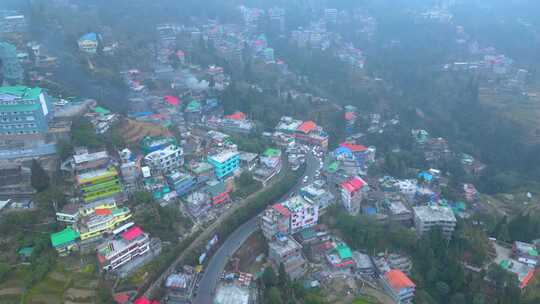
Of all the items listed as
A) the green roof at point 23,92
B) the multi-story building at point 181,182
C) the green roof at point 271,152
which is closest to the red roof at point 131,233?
the multi-story building at point 181,182

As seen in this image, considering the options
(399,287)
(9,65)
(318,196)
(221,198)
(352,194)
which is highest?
(9,65)

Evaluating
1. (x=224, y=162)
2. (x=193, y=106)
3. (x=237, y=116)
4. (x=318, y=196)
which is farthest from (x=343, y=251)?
(x=193, y=106)

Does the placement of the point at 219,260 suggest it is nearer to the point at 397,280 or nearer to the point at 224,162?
the point at 224,162

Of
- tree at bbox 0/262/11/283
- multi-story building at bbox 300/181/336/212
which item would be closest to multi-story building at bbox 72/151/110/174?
tree at bbox 0/262/11/283

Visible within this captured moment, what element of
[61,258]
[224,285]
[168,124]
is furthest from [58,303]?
[168,124]

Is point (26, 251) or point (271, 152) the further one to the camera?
point (271, 152)

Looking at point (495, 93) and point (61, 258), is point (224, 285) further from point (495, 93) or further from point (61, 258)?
point (495, 93)
